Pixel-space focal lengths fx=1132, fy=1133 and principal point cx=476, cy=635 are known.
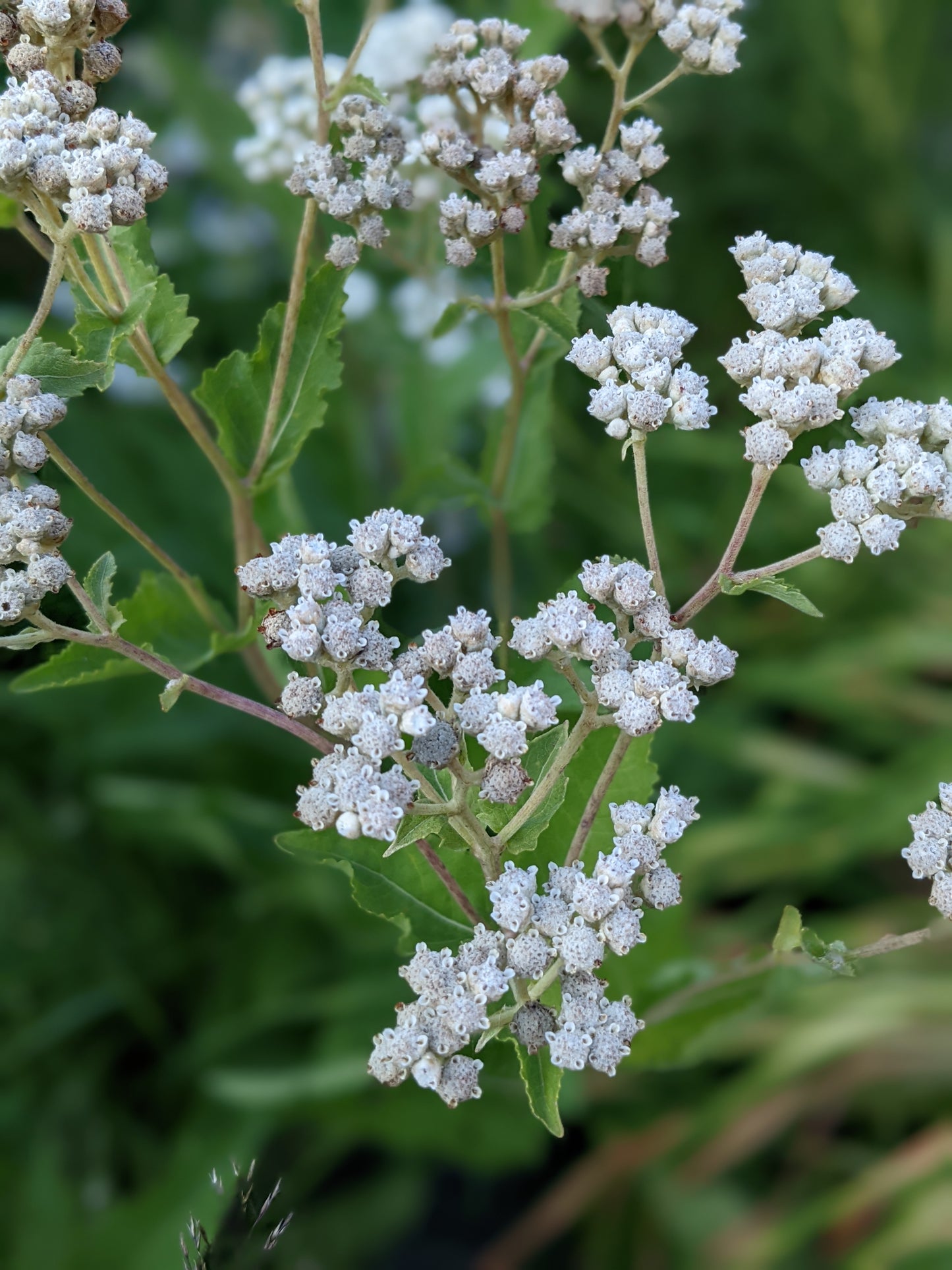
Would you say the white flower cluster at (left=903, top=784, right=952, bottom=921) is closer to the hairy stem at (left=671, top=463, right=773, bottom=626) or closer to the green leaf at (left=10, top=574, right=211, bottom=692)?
Result: the hairy stem at (left=671, top=463, right=773, bottom=626)

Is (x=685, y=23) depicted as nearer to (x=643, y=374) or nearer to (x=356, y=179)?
(x=356, y=179)

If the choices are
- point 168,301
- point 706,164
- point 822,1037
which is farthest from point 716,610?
point 168,301

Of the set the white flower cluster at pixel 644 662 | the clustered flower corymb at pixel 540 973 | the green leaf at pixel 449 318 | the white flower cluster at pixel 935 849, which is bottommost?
the clustered flower corymb at pixel 540 973

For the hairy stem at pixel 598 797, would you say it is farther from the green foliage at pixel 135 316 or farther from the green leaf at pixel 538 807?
the green foliage at pixel 135 316

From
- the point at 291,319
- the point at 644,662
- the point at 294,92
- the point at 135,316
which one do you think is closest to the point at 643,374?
the point at 644,662

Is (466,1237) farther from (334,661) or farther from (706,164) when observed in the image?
(706,164)

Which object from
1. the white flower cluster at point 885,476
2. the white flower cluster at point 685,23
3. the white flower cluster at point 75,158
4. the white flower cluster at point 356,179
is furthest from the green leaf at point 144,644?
the white flower cluster at point 685,23
